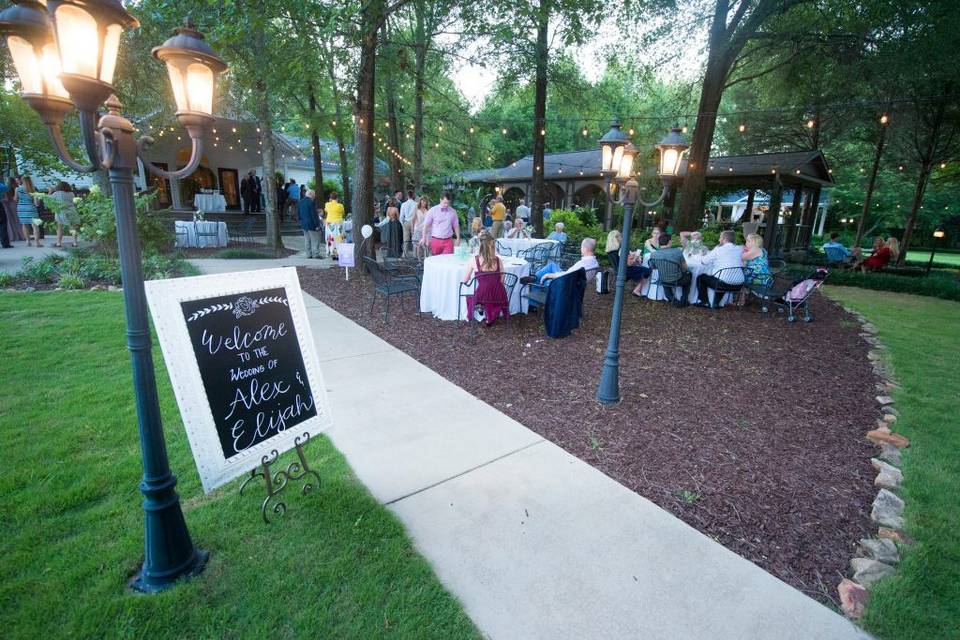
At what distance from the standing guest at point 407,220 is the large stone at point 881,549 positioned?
10.8m

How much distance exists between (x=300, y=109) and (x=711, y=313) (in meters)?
16.1

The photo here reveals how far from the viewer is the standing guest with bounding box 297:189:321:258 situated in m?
11.6

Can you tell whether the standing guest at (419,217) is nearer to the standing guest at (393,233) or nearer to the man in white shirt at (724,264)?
the standing guest at (393,233)

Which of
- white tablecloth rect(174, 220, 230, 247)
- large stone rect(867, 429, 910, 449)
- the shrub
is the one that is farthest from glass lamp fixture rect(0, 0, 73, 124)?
white tablecloth rect(174, 220, 230, 247)

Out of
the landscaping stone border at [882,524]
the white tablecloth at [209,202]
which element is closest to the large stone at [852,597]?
the landscaping stone border at [882,524]

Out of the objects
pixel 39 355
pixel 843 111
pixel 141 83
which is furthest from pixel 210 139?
pixel 843 111

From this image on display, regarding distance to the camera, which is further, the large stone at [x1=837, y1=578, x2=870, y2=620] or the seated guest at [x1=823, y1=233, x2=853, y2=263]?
the seated guest at [x1=823, y1=233, x2=853, y2=263]

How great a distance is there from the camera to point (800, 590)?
212cm

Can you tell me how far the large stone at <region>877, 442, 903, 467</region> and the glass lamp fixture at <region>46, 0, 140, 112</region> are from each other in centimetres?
503

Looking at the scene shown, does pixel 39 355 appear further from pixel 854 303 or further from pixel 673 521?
pixel 854 303

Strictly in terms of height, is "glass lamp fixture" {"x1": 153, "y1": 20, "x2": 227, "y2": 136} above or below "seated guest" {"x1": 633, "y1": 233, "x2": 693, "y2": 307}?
above

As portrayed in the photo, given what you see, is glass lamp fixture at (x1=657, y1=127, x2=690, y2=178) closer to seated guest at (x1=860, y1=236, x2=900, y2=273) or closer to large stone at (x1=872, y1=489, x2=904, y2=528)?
large stone at (x1=872, y1=489, x2=904, y2=528)

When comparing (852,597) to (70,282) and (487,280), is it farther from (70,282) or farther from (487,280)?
(70,282)

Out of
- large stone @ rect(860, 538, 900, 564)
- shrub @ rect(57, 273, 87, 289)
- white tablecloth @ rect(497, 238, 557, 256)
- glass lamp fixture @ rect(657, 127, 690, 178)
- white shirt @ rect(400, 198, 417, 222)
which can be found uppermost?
glass lamp fixture @ rect(657, 127, 690, 178)
